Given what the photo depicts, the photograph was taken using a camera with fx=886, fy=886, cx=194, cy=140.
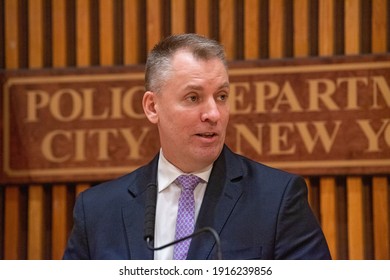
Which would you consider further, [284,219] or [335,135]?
[335,135]

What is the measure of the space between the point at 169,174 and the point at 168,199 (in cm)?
9

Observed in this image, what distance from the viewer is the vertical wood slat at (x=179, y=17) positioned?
403cm

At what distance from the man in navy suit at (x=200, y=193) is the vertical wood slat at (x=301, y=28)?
1175 millimetres

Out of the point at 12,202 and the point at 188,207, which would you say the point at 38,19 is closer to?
the point at 12,202

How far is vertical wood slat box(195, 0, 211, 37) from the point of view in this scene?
401 cm

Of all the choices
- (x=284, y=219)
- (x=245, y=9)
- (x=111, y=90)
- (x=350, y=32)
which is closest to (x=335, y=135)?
(x=350, y=32)

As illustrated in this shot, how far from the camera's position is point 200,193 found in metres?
2.79

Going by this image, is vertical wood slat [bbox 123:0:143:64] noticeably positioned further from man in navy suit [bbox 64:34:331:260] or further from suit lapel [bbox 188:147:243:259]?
suit lapel [bbox 188:147:243:259]

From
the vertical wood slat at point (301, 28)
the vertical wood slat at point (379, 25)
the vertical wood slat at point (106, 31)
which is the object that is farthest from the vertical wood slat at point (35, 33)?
the vertical wood slat at point (379, 25)

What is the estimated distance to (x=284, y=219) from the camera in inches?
104

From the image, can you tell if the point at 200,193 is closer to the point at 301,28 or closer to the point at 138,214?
the point at 138,214
